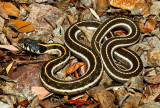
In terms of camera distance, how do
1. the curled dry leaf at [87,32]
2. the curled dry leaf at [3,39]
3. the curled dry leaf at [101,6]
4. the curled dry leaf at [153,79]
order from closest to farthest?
1. the curled dry leaf at [153,79]
2. the curled dry leaf at [3,39]
3. the curled dry leaf at [87,32]
4. the curled dry leaf at [101,6]

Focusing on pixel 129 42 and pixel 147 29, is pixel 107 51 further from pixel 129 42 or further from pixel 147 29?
pixel 147 29

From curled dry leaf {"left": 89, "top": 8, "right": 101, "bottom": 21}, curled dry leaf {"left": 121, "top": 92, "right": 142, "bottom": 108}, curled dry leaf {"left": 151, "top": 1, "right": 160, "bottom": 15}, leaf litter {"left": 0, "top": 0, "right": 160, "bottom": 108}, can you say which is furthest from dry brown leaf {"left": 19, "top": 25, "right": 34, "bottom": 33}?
curled dry leaf {"left": 151, "top": 1, "right": 160, "bottom": 15}

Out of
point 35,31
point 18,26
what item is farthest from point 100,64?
point 18,26

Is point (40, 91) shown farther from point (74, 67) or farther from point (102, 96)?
point (102, 96)

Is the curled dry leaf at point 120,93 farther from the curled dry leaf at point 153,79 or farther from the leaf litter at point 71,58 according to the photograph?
the curled dry leaf at point 153,79

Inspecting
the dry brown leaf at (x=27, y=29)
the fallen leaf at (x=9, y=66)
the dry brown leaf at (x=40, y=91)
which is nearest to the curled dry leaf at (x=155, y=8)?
the dry brown leaf at (x=27, y=29)

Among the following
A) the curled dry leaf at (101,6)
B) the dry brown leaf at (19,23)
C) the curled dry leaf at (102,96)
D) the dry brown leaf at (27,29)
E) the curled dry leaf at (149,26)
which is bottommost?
the curled dry leaf at (102,96)
